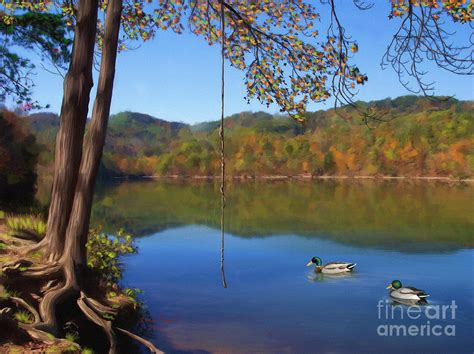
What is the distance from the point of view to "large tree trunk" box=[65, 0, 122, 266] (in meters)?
8.56

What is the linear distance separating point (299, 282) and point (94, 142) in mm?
9656

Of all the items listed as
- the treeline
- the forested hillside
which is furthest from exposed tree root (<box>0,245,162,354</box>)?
the forested hillside

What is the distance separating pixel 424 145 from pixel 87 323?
99340mm

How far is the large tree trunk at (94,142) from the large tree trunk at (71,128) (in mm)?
213

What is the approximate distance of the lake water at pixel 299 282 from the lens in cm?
1098

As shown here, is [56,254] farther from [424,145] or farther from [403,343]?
[424,145]

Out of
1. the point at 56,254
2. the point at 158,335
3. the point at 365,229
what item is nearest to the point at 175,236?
the point at 365,229

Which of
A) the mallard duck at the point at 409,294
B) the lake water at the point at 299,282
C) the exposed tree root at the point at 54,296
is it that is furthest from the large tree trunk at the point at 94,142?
the mallard duck at the point at 409,294

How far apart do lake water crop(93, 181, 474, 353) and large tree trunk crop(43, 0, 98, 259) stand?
319 centimetres

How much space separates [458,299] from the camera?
1423 centimetres

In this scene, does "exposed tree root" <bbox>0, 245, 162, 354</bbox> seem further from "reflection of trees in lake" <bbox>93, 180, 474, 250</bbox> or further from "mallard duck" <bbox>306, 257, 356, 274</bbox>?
"reflection of trees in lake" <bbox>93, 180, 474, 250</bbox>

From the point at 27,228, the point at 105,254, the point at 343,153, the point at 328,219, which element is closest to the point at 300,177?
the point at 343,153

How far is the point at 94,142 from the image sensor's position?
866 centimetres

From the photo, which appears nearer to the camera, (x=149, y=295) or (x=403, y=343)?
(x=403, y=343)
